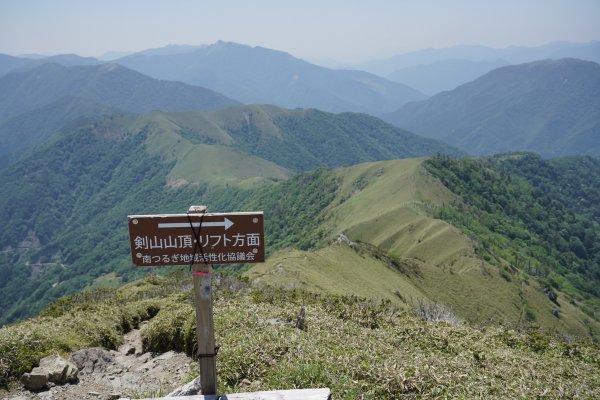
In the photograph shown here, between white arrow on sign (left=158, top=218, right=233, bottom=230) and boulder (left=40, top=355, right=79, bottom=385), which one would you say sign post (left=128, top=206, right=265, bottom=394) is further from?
boulder (left=40, top=355, right=79, bottom=385)

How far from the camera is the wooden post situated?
26.7 feet

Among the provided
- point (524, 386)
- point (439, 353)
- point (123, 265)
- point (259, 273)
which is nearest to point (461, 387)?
point (524, 386)

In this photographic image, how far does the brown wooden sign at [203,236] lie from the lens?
8.04 meters

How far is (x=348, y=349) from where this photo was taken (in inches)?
461

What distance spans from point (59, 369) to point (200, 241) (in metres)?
6.30

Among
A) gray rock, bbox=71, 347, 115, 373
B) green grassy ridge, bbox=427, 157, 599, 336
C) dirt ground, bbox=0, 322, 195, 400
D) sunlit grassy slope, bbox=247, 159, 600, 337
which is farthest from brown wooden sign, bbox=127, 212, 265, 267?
green grassy ridge, bbox=427, 157, 599, 336

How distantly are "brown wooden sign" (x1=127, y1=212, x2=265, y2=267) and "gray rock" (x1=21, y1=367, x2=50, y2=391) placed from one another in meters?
5.40

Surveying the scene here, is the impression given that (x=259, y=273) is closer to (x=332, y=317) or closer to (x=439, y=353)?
(x=332, y=317)

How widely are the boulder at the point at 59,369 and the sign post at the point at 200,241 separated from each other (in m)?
5.32

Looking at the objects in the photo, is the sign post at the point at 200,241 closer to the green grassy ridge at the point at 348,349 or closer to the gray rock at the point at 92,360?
the green grassy ridge at the point at 348,349

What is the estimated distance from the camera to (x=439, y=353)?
42.5ft

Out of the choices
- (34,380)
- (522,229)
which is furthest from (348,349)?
(522,229)

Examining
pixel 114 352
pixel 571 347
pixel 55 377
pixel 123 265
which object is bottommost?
pixel 123 265

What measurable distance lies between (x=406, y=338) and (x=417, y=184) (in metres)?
118
